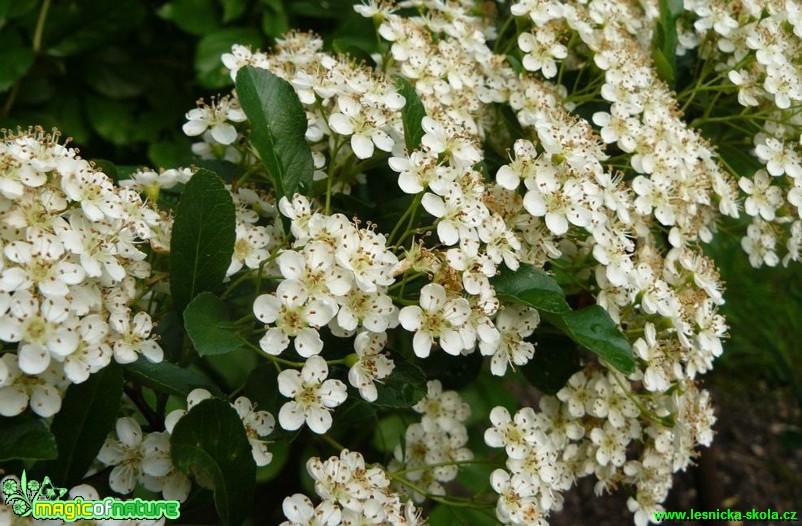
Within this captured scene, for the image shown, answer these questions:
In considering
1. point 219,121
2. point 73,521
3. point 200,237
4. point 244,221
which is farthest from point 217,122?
point 73,521

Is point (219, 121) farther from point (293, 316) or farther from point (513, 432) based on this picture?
point (513, 432)

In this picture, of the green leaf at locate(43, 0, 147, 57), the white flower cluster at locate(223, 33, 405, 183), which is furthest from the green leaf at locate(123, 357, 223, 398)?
the green leaf at locate(43, 0, 147, 57)

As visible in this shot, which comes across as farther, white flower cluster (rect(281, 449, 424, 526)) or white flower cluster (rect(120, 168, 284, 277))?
white flower cluster (rect(120, 168, 284, 277))

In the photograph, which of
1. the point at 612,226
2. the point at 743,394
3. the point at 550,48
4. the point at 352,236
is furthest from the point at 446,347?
the point at 743,394

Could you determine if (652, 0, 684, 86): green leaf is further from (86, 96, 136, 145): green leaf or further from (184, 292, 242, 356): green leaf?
(86, 96, 136, 145): green leaf

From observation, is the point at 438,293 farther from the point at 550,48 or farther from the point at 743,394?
the point at 743,394

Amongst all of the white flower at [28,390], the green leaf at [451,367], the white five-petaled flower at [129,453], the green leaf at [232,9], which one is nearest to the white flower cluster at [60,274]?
the white flower at [28,390]
